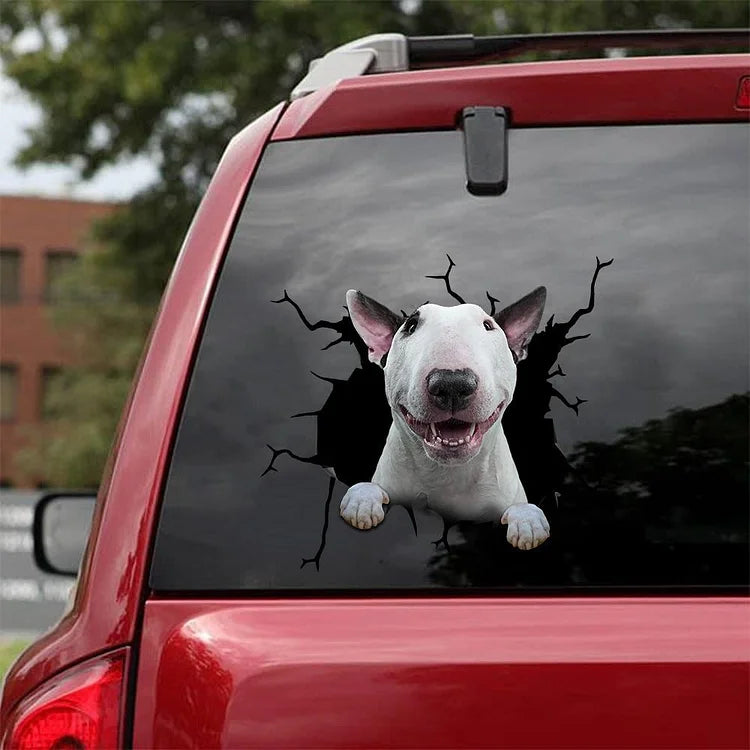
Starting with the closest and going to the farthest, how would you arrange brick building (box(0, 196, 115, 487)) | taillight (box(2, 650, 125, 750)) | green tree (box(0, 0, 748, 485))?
taillight (box(2, 650, 125, 750)) < green tree (box(0, 0, 748, 485)) < brick building (box(0, 196, 115, 487))

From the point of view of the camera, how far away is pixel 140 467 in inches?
70.4

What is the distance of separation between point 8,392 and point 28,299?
3494 mm

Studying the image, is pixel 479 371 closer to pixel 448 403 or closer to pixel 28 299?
pixel 448 403

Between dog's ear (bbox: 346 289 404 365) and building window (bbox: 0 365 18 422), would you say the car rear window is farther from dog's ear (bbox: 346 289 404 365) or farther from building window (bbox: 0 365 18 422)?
building window (bbox: 0 365 18 422)

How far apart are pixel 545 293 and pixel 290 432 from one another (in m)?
0.41

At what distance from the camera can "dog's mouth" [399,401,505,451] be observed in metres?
1.78

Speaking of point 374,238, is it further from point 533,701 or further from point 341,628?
point 533,701

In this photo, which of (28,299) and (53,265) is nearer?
(28,299)

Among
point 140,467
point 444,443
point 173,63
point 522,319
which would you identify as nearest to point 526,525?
point 444,443

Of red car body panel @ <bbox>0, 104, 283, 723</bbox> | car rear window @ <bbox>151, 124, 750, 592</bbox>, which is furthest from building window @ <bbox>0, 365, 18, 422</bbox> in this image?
car rear window @ <bbox>151, 124, 750, 592</bbox>

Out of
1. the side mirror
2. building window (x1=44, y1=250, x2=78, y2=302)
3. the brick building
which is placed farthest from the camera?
the brick building

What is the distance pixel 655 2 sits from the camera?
12.4 metres

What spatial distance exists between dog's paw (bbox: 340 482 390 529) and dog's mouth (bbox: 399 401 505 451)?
4.0 inches

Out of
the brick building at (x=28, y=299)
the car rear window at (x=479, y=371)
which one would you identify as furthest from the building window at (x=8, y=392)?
the car rear window at (x=479, y=371)
